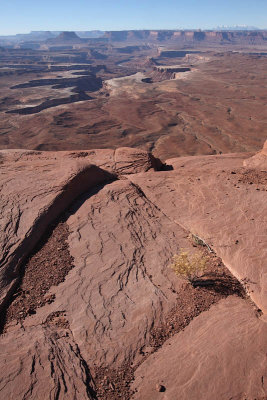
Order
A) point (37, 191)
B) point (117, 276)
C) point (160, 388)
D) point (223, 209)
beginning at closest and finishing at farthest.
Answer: point (160, 388), point (117, 276), point (37, 191), point (223, 209)

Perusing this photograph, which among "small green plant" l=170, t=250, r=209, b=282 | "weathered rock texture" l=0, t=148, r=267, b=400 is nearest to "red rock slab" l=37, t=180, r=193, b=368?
"weathered rock texture" l=0, t=148, r=267, b=400

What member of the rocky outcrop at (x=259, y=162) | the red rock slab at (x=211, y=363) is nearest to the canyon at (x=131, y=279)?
A: the red rock slab at (x=211, y=363)

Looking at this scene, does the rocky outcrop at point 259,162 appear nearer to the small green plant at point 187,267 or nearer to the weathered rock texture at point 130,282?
the weathered rock texture at point 130,282

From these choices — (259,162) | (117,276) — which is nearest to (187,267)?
(117,276)

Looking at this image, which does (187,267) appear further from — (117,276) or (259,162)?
(259,162)

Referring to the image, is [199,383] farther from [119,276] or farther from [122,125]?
[122,125]
